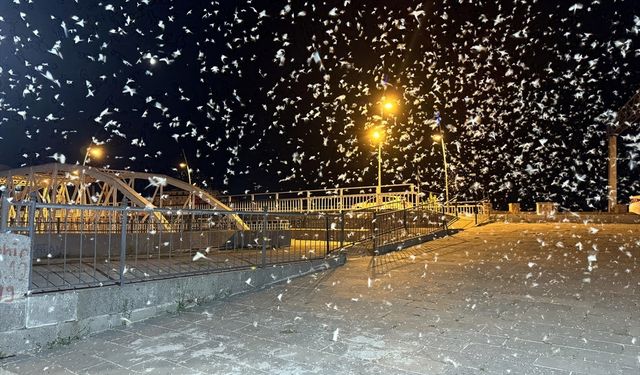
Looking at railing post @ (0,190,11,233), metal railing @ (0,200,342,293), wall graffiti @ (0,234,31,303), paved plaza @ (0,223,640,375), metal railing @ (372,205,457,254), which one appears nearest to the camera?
paved plaza @ (0,223,640,375)

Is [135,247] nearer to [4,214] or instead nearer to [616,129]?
[4,214]

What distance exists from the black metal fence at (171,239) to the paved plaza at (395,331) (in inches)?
46.8

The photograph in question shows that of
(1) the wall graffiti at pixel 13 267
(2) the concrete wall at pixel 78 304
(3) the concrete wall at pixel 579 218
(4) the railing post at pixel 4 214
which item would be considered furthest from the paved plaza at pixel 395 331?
(3) the concrete wall at pixel 579 218

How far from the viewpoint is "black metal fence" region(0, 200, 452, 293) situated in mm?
6074

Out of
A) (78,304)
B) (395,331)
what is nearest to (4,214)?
(78,304)

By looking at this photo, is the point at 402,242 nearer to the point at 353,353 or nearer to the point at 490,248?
the point at 490,248

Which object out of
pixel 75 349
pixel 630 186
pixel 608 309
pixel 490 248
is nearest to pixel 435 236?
pixel 490 248

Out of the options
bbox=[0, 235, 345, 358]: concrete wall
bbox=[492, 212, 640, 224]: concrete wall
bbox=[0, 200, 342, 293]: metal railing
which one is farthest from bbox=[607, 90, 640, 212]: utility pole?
bbox=[0, 235, 345, 358]: concrete wall

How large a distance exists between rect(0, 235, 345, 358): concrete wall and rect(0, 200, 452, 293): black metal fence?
185 mm

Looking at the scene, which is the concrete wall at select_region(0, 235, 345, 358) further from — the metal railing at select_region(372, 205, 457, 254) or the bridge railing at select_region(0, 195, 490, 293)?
the metal railing at select_region(372, 205, 457, 254)

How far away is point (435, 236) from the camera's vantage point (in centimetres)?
1557

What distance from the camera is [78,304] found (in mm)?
5242

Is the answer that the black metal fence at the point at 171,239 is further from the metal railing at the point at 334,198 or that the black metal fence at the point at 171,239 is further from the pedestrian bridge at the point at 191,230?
the metal railing at the point at 334,198

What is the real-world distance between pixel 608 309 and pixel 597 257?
561cm
